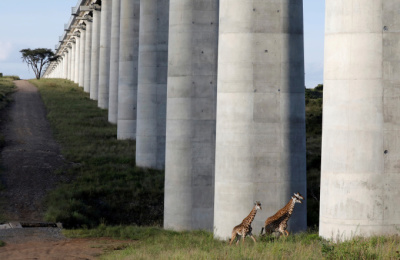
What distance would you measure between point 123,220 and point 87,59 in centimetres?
6129

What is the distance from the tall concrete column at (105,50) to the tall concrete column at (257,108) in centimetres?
4537

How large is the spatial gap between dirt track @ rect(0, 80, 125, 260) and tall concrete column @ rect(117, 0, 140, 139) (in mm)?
5215

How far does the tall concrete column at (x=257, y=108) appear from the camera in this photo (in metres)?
21.9

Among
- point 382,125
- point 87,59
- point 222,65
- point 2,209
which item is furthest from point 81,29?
point 382,125

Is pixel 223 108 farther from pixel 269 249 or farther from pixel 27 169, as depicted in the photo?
pixel 27 169

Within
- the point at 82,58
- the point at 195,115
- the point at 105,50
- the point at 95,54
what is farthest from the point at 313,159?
the point at 82,58

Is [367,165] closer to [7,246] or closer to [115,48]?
[7,246]

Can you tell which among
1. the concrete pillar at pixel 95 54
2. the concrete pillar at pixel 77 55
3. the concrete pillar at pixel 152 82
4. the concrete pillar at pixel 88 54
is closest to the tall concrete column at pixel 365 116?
the concrete pillar at pixel 152 82

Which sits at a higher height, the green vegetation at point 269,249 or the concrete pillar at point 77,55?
the concrete pillar at point 77,55

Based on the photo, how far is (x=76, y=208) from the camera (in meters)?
30.0

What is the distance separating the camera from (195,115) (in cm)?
2777

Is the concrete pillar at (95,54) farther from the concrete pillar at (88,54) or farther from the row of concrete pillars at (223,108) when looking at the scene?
the row of concrete pillars at (223,108)

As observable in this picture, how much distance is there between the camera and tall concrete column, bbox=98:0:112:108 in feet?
218

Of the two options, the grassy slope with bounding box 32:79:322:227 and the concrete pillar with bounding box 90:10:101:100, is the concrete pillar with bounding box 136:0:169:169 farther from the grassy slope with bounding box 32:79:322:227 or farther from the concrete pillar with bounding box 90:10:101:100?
the concrete pillar with bounding box 90:10:101:100
